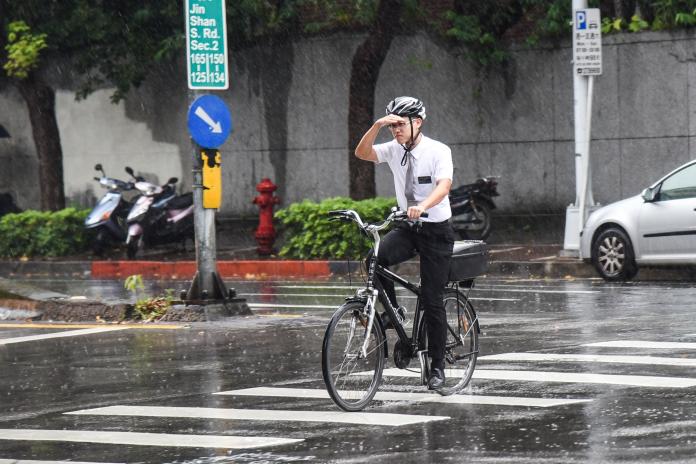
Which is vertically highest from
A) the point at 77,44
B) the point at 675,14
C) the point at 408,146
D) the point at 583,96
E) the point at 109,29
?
the point at 109,29

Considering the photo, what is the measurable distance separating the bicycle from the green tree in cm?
1678

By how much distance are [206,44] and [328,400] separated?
7261 mm

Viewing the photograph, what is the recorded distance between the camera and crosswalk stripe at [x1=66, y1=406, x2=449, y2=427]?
880cm

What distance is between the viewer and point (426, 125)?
25766mm

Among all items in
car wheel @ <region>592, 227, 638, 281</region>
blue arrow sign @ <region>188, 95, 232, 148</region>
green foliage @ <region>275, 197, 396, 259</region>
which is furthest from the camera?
green foliage @ <region>275, 197, 396, 259</region>

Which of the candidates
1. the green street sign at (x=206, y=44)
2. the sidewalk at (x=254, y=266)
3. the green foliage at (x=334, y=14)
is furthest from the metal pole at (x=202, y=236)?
the green foliage at (x=334, y=14)

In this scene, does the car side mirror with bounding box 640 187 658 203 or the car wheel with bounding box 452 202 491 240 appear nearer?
the car side mirror with bounding box 640 187 658 203

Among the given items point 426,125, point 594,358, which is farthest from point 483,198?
point 594,358

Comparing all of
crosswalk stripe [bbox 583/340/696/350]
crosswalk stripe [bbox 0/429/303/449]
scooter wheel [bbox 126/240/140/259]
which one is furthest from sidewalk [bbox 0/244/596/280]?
crosswalk stripe [bbox 0/429/303/449]

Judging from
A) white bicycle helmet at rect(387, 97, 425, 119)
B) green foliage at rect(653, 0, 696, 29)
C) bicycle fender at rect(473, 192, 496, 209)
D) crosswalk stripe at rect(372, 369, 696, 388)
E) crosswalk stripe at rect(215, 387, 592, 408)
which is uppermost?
green foliage at rect(653, 0, 696, 29)

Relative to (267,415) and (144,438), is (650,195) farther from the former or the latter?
(144,438)

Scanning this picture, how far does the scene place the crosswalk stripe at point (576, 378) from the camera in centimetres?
977

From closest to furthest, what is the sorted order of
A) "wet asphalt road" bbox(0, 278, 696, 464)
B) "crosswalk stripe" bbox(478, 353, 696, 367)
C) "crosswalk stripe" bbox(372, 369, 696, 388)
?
1. "wet asphalt road" bbox(0, 278, 696, 464)
2. "crosswalk stripe" bbox(372, 369, 696, 388)
3. "crosswalk stripe" bbox(478, 353, 696, 367)

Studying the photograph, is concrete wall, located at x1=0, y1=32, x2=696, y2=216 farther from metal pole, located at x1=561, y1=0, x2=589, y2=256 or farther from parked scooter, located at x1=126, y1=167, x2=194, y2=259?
metal pole, located at x1=561, y1=0, x2=589, y2=256
